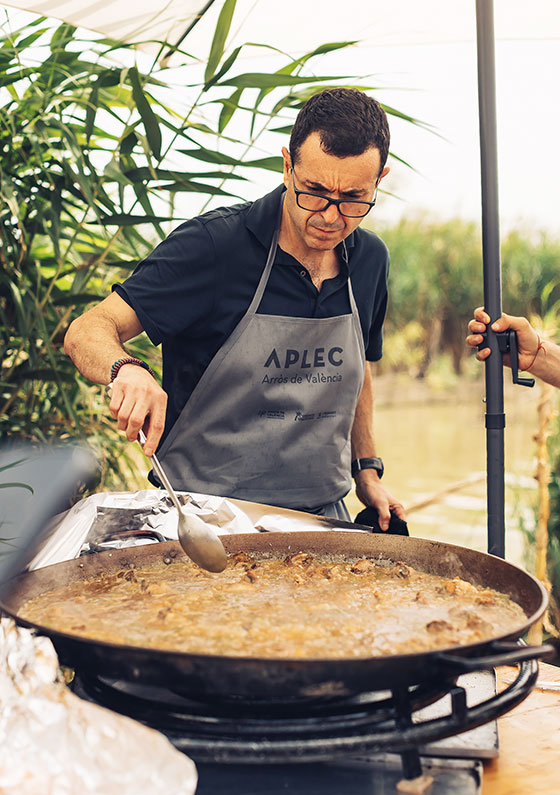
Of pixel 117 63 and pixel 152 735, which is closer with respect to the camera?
pixel 152 735

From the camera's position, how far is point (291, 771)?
117cm

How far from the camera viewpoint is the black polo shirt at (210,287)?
2000mm

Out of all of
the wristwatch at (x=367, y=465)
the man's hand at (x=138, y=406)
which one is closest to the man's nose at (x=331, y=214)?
the man's hand at (x=138, y=406)

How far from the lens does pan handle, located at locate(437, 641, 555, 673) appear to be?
1.02 m

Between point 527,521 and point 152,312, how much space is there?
2.58 meters

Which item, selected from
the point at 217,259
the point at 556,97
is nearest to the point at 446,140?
the point at 217,259

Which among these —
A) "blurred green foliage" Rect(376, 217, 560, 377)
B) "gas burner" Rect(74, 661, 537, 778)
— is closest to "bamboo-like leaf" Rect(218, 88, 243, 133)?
"gas burner" Rect(74, 661, 537, 778)

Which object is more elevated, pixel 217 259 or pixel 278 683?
pixel 217 259

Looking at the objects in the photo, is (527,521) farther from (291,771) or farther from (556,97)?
(556,97)

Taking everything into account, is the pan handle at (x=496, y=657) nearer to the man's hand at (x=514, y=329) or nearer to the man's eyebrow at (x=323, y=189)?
the man's hand at (x=514, y=329)

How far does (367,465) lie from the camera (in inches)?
96.6

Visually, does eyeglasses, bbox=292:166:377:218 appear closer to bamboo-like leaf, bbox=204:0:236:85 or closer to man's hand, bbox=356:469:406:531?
bamboo-like leaf, bbox=204:0:236:85

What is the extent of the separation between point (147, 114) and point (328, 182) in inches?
32.5

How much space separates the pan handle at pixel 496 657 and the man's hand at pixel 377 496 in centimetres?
117
